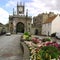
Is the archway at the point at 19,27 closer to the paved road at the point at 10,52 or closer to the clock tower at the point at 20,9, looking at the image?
the clock tower at the point at 20,9

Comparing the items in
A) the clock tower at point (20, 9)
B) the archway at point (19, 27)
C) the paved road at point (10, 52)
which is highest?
the clock tower at point (20, 9)

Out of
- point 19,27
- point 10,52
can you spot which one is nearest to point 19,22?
point 19,27

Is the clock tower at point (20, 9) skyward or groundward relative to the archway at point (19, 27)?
skyward

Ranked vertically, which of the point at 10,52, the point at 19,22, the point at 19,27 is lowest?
the point at 10,52

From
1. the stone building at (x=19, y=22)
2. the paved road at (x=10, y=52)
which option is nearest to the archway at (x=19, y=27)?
the stone building at (x=19, y=22)

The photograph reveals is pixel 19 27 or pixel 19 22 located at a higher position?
pixel 19 22

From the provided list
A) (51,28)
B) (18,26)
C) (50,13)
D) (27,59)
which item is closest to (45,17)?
(50,13)

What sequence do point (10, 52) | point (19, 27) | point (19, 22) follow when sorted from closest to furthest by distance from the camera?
point (10, 52), point (19, 22), point (19, 27)

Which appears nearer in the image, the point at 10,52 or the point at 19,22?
the point at 10,52

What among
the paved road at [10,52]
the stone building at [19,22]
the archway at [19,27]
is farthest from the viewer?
the archway at [19,27]

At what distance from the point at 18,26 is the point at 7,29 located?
6.67 m

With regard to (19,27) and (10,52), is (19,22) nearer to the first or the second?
(19,27)

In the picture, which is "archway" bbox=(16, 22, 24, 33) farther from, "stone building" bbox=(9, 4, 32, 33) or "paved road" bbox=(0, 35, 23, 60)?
"paved road" bbox=(0, 35, 23, 60)

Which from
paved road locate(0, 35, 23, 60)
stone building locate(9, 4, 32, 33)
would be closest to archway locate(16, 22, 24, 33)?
stone building locate(9, 4, 32, 33)
